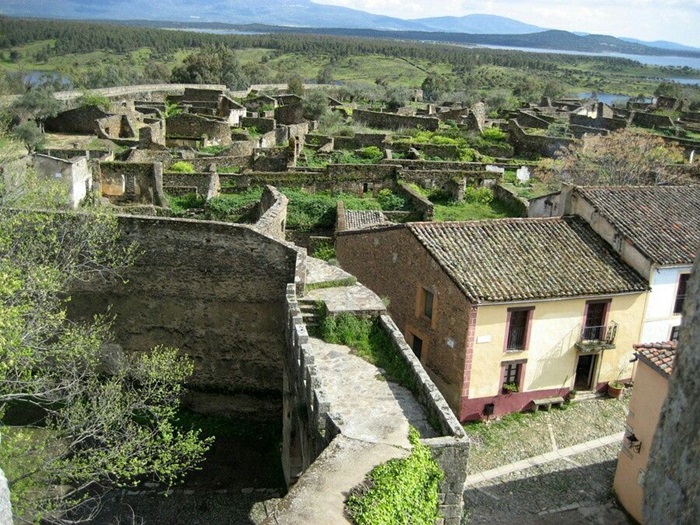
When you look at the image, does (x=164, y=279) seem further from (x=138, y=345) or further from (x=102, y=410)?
(x=102, y=410)

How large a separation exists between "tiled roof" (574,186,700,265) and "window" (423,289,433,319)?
20.9 ft

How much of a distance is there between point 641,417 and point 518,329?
4.45 metres

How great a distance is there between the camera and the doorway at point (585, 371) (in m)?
20.9

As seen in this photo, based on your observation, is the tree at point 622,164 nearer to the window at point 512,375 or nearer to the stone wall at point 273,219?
the window at point 512,375

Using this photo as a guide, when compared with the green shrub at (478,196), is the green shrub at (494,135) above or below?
above

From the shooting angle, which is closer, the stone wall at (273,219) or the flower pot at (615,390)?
the stone wall at (273,219)

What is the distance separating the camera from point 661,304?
20703 mm

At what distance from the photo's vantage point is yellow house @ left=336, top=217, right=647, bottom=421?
1909 centimetres

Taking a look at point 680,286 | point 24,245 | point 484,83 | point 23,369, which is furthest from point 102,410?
point 484,83

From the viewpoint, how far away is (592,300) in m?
19.9

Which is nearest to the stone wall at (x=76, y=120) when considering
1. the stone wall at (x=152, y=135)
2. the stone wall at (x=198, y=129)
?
the stone wall at (x=152, y=135)

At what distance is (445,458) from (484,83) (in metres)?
124

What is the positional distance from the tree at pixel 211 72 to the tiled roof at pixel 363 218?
6208cm

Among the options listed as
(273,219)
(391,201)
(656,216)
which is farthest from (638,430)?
(391,201)
